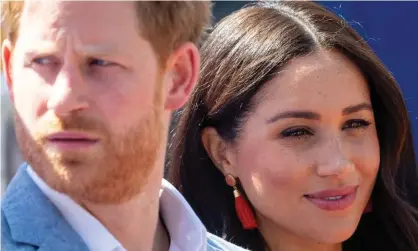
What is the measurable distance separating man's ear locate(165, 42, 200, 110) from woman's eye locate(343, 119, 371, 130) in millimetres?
719

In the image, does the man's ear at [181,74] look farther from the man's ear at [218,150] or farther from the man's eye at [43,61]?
the man's ear at [218,150]

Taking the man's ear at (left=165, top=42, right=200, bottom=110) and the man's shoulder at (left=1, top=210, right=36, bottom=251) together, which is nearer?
the man's shoulder at (left=1, top=210, right=36, bottom=251)

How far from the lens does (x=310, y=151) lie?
2250 millimetres

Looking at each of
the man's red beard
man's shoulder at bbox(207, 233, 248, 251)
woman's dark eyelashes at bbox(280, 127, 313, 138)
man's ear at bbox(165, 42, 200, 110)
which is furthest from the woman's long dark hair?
the man's red beard

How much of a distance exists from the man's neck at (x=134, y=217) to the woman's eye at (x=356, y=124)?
76 centimetres

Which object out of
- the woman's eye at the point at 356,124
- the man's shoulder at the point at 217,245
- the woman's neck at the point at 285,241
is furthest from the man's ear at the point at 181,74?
the woman's neck at the point at 285,241

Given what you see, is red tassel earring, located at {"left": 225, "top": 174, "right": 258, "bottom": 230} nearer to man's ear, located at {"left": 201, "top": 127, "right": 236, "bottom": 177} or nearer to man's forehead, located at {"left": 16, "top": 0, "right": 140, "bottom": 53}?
man's ear, located at {"left": 201, "top": 127, "right": 236, "bottom": 177}

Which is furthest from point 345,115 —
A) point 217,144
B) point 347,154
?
point 217,144

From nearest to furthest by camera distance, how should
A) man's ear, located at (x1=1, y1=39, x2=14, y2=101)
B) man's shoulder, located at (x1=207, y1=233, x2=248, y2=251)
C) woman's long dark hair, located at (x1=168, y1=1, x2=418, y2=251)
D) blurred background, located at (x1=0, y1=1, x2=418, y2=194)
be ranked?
man's ear, located at (x1=1, y1=39, x2=14, y2=101), man's shoulder, located at (x1=207, y1=233, x2=248, y2=251), woman's long dark hair, located at (x1=168, y1=1, x2=418, y2=251), blurred background, located at (x1=0, y1=1, x2=418, y2=194)

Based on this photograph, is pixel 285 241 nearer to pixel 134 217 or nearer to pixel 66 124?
pixel 134 217

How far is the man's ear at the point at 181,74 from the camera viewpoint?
1.67 meters

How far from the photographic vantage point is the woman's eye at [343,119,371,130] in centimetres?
229

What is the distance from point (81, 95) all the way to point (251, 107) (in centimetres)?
95

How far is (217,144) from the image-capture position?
243 cm
